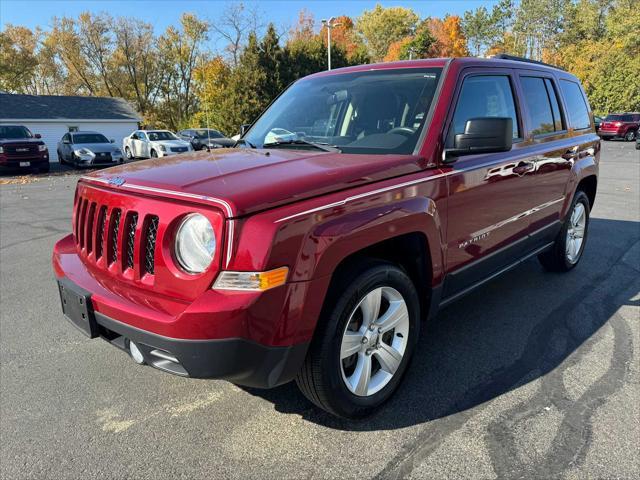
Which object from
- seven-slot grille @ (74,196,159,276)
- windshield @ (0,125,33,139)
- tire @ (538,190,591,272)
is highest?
windshield @ (0,125,33,139)

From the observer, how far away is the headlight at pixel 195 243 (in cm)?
210

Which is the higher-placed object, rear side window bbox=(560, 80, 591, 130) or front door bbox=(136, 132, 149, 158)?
rear side window bbox=(560, 80, 591, 130)

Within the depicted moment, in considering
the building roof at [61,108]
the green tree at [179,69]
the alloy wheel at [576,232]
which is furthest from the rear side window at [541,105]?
the green tree at [179,69]

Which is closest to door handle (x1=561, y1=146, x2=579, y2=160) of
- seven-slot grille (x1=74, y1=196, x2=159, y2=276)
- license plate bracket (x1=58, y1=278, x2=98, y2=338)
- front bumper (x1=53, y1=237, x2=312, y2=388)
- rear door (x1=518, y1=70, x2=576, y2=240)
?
rear door (x1=518, y1=70, x2=576, y2=240)

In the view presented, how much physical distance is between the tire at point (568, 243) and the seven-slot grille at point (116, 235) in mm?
3954

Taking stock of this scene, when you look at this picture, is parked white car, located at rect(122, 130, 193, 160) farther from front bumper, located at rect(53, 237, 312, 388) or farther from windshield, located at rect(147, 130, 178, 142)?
front bumper, located at rect(53, 237, 312, 388)

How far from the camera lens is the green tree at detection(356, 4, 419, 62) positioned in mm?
74938

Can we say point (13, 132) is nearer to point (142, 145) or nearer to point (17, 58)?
point (142, 145)

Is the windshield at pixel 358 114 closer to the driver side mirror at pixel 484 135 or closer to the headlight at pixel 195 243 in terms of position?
the driver side mirror at pixel 484 135

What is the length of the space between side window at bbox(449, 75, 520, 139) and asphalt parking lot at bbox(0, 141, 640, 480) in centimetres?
156

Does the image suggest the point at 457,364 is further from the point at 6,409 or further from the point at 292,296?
the point at 6,409

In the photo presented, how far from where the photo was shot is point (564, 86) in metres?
4.63

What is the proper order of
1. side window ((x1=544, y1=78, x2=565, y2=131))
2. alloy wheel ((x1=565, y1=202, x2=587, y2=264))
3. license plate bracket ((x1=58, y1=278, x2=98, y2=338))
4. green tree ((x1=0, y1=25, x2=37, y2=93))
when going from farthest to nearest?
green tree ((x1=0, y1=25, x2=37, y2=93)) < alloy wheel ((x1=565, y1=202, x2=587, y2=264)) < side window ((x1=544, y1=78, x2=565, y2=131)) < license plate bracket ((x1=58, y1=278, x2=98, y2=338))

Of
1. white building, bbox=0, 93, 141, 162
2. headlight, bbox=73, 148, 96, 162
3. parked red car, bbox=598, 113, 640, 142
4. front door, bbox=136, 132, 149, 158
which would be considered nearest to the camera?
headlight, bbox=73, 148, 96, 162
